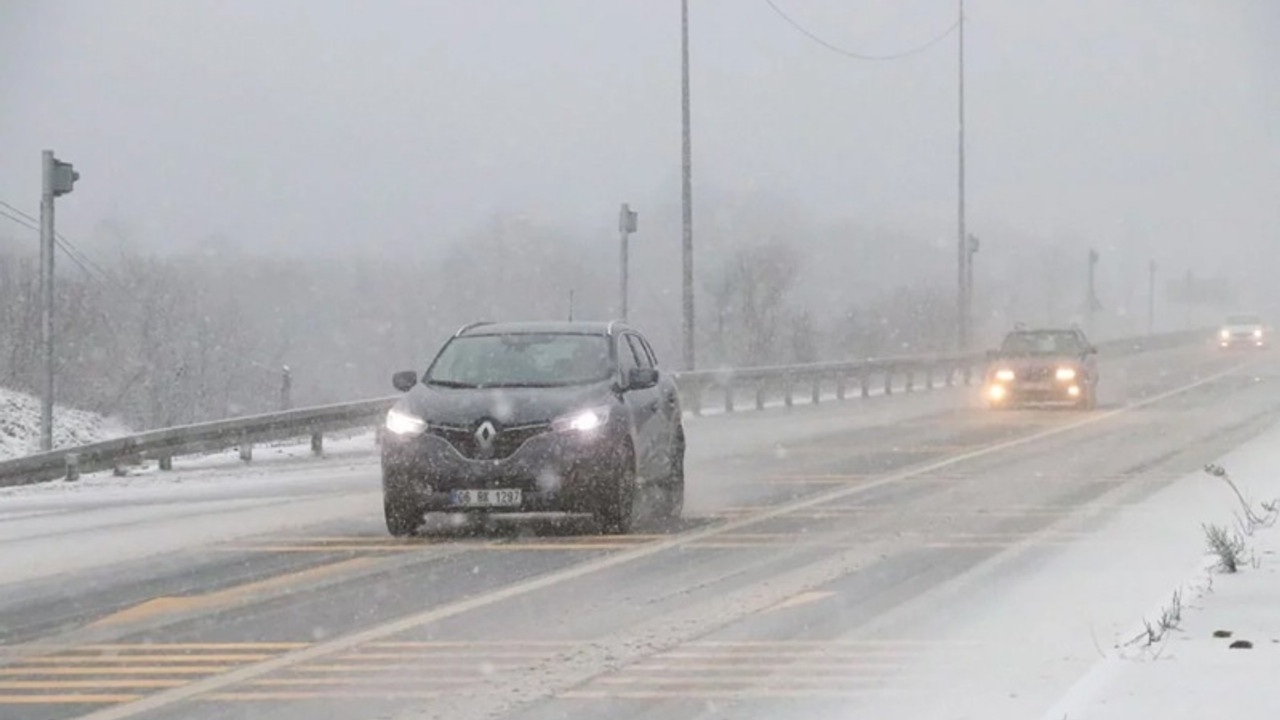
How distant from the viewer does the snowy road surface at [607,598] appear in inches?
338

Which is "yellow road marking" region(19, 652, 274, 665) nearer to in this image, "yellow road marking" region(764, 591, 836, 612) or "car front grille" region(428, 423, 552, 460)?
"yellow road marking" region(764, 591, 836, 612)

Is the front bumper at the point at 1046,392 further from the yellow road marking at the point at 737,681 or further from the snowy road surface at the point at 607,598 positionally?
the yellow road marking at the point at 737,681

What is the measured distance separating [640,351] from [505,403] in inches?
113

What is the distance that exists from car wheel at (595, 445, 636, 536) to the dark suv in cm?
1

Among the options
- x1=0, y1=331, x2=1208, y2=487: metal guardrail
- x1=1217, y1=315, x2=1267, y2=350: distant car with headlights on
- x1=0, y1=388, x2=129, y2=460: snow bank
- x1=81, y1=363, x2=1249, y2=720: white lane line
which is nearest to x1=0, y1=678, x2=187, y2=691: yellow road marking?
x1=81, y1=363, x2=1249, y2=720: white lane line

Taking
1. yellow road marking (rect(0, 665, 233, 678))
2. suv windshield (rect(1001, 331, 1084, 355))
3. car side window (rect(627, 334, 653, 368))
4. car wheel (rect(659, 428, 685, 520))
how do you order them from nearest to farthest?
yellow road marking (rect(0, 665, 233, 678)), car wheel (rect(659, 428, 685, 520)), car side window (rect(627, 334, 653, 368)), suv windshield (rect(1001, 331, 1084, 355))

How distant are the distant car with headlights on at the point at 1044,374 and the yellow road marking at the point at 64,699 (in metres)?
31.7

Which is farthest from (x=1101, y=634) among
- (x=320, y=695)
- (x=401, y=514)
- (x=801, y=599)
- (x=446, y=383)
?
(x=446, y=383)

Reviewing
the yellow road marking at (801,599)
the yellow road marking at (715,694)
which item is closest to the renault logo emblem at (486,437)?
the yellow road marking at (801,599)

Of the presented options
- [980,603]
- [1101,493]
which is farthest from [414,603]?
[1101,493]

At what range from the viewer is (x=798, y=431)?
32.5 metres

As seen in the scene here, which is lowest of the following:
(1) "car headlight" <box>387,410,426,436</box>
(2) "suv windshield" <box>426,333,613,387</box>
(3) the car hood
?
(1) "car headlight" <box>387,410,426,436</box>

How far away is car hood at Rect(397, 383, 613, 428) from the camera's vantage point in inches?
607

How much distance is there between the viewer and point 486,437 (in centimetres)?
1534
